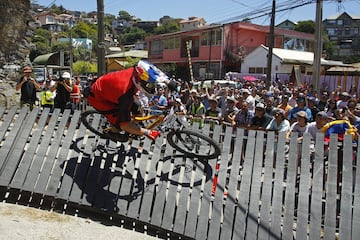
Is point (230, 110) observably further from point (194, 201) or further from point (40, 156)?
point (40, 156)

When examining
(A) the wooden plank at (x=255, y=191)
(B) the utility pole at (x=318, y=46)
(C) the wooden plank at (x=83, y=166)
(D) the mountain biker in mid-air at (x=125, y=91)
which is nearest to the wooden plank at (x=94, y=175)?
(C) the wooden plank at (x=83, y=166)

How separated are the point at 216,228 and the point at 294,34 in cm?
4360

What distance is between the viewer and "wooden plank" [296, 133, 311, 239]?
4723mm

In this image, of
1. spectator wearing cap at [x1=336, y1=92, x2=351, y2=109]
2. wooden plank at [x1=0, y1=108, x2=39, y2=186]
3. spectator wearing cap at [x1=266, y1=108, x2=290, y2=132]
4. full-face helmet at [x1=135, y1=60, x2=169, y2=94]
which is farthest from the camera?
spectator wearing cap at [x1=336, y1=92, x2=351, y2=109]

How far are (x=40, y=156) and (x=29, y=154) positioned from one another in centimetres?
19

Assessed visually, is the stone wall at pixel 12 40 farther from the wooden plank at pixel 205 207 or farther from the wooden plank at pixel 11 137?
the wooden plank at pixel 205 207

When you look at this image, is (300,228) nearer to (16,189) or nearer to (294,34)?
(16,189)

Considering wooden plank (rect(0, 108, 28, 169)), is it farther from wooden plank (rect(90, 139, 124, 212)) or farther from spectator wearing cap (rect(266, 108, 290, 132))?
spectator wearing cap (rect(266, 108, 290, 132))

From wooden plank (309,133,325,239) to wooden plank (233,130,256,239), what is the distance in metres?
0.81

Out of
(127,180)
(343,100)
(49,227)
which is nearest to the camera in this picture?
(49,227)

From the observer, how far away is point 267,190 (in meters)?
5.05

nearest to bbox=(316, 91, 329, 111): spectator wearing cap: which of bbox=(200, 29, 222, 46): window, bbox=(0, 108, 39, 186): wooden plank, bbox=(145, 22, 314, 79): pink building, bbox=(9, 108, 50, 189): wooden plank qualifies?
bbox=(9, 108, 50, 189): wooden plank

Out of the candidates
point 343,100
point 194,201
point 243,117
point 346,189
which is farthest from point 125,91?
point 343,100

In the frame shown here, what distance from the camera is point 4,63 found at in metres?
12.2
